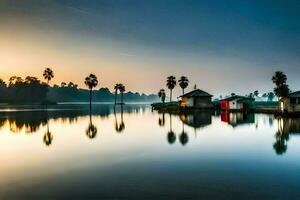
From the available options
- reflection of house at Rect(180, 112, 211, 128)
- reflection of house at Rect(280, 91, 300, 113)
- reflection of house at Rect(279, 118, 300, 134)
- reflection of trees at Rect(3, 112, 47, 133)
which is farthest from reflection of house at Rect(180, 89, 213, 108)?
reflection of house at Rect(279, 118, 300, 134)

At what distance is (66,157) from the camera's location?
80.1 ft

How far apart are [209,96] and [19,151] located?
7714cm

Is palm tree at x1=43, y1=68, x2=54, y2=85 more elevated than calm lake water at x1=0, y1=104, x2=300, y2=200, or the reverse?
palm tree at x1=43, y1=68, x2=54, y2=85

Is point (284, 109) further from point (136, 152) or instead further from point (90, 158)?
point (90, 158)

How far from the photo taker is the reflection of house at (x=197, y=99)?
96625 millimetres

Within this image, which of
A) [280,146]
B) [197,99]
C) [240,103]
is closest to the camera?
[280,146]

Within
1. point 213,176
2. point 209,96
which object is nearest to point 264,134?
point 213,176

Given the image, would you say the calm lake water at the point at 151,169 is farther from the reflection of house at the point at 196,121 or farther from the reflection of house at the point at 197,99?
the reflection of house at the point at 197,99

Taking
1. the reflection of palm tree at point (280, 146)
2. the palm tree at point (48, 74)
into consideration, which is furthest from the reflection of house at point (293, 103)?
the palm tree at point (48, 74)

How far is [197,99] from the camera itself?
9700 centimetres

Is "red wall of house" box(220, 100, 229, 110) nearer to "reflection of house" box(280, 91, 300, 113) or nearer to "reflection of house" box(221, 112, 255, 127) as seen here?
"reflection of house" box(221, 112, 255, 127)

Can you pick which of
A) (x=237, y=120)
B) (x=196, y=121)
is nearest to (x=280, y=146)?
(x=196, y=121)

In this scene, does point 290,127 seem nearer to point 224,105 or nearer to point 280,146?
point 280,146

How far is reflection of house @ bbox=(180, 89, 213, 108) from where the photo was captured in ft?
317
